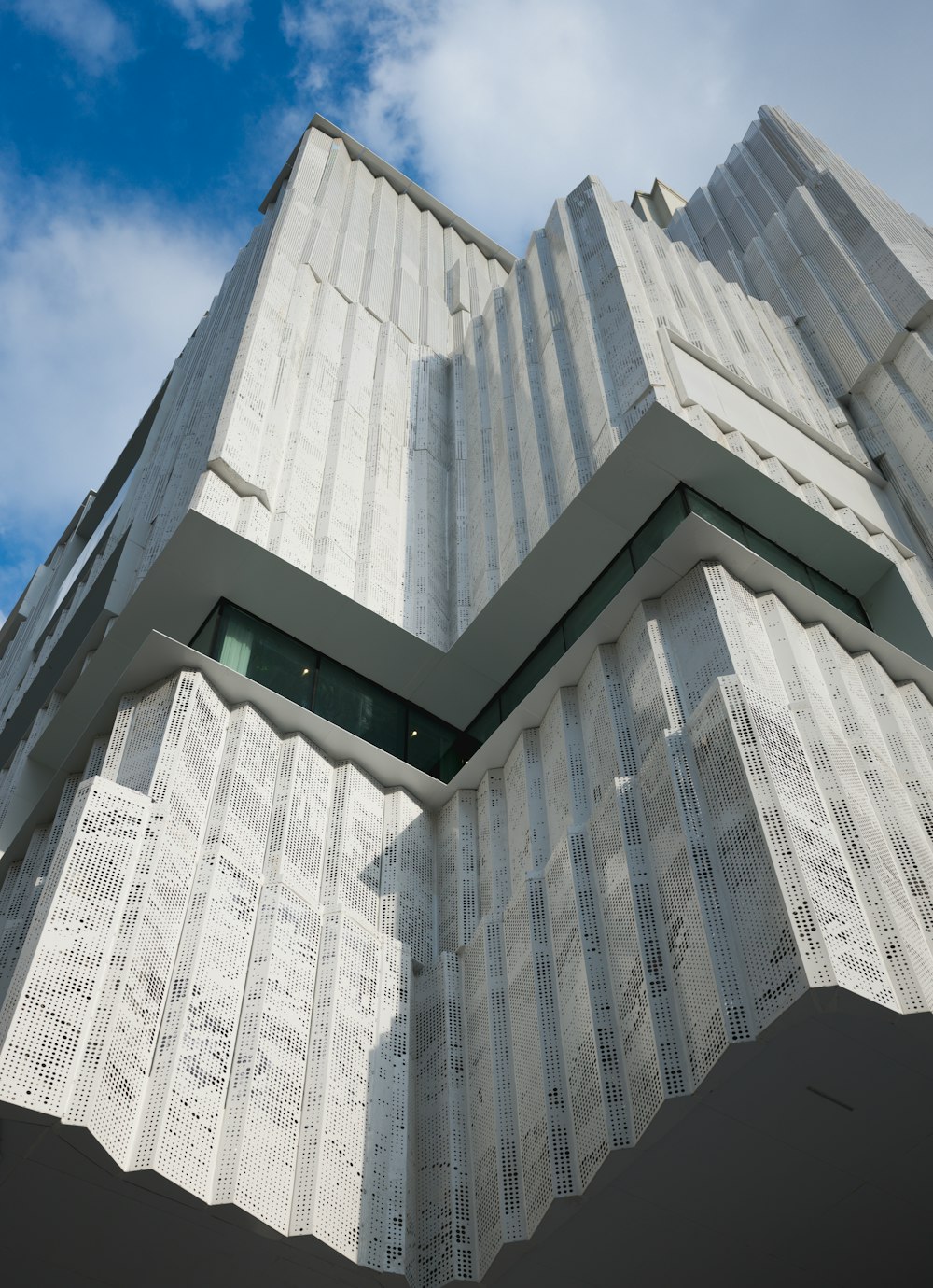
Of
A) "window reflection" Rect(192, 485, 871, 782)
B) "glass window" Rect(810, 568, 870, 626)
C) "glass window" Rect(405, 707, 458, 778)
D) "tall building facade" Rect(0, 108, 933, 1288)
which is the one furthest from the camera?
"glass window" Rect(405, 707, 458, 778)

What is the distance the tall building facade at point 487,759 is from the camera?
14.3 metres

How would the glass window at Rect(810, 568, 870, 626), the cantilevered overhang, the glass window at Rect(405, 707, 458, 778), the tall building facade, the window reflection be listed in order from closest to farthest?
the tall building facade
the cantilevered overhang
the window reflection
the glass window at Rect(810, 568, 870, 626)
the glass window at Rect(405, 707, 458, 778)

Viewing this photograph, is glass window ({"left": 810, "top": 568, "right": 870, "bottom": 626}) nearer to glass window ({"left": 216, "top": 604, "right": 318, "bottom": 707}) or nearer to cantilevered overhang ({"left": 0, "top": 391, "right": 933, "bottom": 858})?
cantilevered overhang ({"left": 0, "top": 391, "right": 933, "bottom": 858})

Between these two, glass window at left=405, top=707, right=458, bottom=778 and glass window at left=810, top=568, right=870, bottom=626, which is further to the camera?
glass window at left=405, top=707, right=458, bottom=778

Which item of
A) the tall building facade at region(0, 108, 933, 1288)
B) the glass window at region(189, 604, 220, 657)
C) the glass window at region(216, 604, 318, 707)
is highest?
the tall building facade at region(0, 108, 933, 1288)

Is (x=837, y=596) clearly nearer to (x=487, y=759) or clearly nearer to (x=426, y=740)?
(x=487, y=759)

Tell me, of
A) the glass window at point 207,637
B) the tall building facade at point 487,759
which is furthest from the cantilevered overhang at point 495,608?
the glass window at point 207,637

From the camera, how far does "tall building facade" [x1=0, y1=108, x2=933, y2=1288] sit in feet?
47.0

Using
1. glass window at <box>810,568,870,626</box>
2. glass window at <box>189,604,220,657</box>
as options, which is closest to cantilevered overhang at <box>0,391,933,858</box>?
glass window at <box>810,568,870,626</box>

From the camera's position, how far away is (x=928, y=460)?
26.9 m

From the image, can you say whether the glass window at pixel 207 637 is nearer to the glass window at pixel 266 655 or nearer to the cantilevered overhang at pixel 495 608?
the glass window at pixel 266 655

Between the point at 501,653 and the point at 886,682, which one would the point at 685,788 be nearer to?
the point at 886,682

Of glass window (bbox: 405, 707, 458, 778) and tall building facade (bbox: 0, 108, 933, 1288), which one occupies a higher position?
tall building facade (bbox: 0, 108, 933, 1288)

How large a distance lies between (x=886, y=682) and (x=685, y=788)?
229 inches
